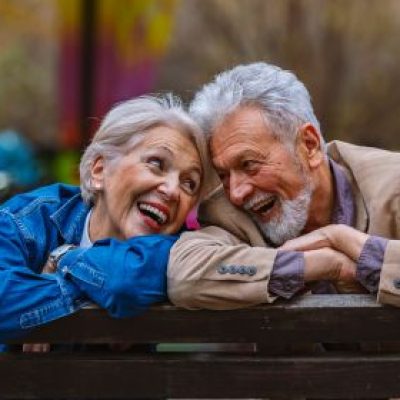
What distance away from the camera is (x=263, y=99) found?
305 cm

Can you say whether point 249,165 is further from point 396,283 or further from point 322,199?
point 396,283

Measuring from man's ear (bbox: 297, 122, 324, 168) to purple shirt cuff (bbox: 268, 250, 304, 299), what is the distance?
595 millimetres

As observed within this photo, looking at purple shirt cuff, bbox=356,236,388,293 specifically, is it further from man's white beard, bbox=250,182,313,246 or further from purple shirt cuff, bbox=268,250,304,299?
man's white beard, bbox=250,182,313,246

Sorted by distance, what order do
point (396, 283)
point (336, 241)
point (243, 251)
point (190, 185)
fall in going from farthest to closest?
point (190, 185), point (336, 241), point (243, 251), point (396, 283)

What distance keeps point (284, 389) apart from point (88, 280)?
0.61 m

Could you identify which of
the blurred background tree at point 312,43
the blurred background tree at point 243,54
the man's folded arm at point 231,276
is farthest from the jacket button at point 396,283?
the blurred background tree at point 312,43

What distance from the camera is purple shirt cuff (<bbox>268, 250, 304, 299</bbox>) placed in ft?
8.32

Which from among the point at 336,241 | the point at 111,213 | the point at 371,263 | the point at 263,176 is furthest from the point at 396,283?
the point at 111,213

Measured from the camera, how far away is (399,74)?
32.1 feet

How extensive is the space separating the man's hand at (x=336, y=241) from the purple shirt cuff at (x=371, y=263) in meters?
0.02

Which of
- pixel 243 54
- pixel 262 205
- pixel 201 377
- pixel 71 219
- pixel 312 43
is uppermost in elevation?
pixel 262 205

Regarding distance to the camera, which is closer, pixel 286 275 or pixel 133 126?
pixel 286 275

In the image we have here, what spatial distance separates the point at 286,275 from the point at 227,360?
0.28 meters

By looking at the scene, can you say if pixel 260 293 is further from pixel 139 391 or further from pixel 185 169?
pixel 185 169
